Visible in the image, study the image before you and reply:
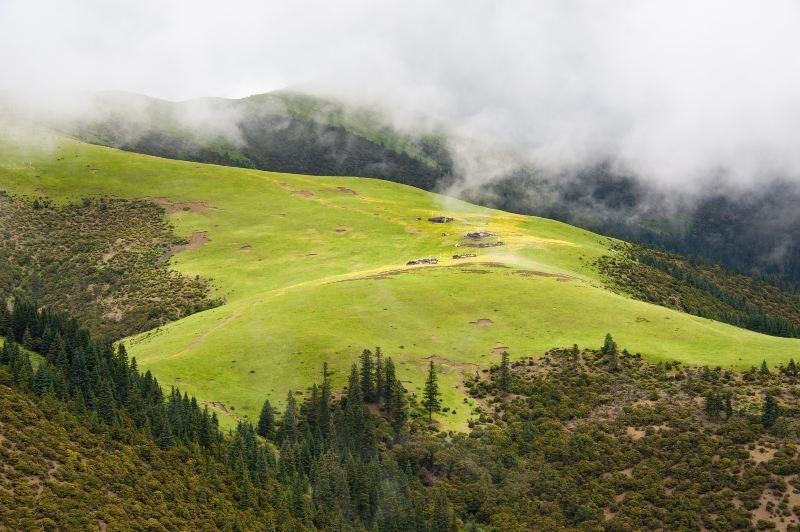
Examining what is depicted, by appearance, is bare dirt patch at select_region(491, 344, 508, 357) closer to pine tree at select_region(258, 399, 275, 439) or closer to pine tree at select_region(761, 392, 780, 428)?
pine tree at select_region(258, 399, 275, 439)

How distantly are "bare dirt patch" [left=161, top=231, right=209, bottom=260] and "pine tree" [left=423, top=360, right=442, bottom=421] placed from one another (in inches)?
3760

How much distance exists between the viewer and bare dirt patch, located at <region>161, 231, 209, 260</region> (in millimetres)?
171288

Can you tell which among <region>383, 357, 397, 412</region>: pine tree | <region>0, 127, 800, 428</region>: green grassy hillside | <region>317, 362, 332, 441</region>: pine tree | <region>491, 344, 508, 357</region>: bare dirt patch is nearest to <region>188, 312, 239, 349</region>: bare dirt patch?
<region>0, 127, 800, 428</region>: green grassy hillside

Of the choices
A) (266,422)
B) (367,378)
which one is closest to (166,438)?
(266,422)

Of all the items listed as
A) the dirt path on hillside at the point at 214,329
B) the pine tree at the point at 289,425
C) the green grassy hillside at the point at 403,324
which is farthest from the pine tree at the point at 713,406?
the dirt path on hillside at the point at 214,329

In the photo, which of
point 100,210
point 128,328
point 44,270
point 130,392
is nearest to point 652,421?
point 130,392

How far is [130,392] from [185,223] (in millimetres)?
122044

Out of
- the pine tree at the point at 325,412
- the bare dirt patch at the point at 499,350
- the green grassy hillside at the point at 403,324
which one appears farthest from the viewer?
the bare dirt patch at the point at 499,350

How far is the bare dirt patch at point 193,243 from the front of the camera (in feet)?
562

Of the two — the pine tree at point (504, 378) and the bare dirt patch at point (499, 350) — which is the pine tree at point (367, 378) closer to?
the pine tree at point (504, 378)

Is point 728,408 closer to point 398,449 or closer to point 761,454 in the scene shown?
point 761,454

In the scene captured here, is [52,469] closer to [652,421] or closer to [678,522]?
[678,522]

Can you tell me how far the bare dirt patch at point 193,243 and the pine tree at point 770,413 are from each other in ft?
434

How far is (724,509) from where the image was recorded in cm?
7194
